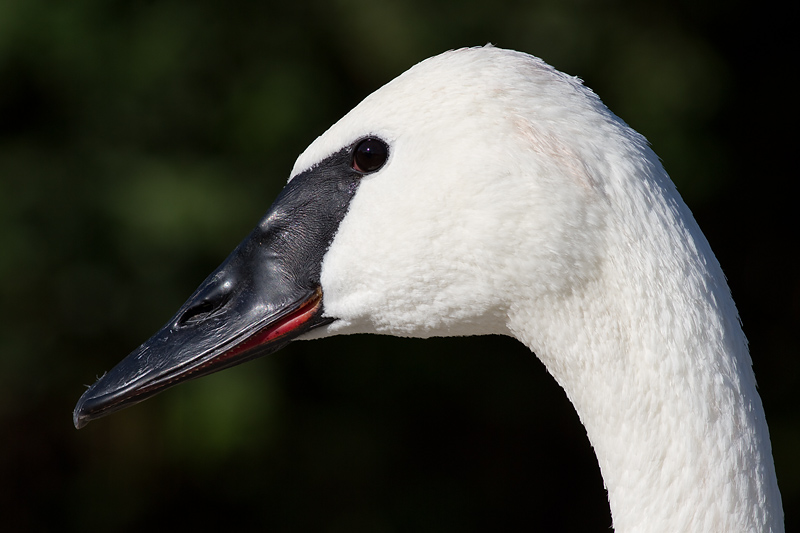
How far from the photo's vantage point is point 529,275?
5.16 feet

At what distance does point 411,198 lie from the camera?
5.44 feet

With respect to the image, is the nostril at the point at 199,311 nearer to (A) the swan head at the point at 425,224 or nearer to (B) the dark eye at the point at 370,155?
(A) the swan head at the point at 425,224

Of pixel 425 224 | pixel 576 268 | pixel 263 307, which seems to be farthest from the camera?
pixel 263 307

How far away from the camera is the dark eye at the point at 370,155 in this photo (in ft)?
5.59

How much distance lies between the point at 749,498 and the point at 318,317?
0.89m

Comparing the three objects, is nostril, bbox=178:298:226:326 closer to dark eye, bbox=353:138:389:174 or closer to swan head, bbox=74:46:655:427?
swan head, bbox=74:46:655:427

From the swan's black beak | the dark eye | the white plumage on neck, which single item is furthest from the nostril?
the dark eye

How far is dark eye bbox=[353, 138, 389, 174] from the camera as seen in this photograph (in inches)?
67.1

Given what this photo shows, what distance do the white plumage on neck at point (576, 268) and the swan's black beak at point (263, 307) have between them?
84mm

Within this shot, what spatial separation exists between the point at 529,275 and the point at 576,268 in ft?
0.30

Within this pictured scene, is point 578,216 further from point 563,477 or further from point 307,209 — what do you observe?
point 563,477

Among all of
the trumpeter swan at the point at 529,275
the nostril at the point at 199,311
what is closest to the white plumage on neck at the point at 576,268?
the trumpeter swan at the point at 529,275

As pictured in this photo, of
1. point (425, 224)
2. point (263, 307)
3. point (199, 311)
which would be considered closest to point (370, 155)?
point (425, 224)

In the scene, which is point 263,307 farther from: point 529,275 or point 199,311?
point 529,275
